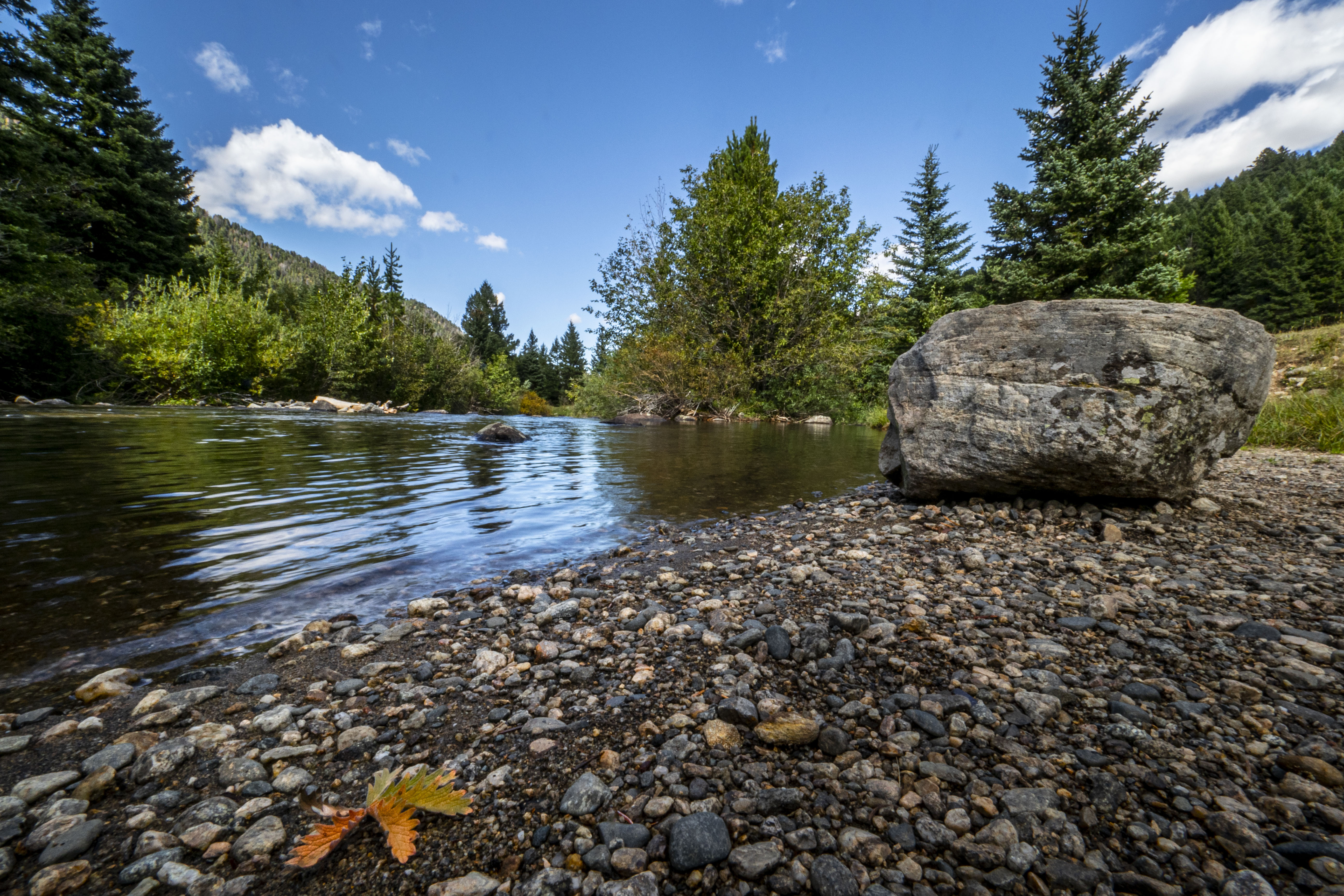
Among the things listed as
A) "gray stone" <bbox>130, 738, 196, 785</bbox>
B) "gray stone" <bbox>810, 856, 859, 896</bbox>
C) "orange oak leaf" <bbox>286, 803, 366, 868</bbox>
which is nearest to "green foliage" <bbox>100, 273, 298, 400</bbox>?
"gray stone" <bbox>130, 738, 196, 785</bbox>

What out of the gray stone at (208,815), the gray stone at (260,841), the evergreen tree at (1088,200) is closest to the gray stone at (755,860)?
the gray stone at (260,841)

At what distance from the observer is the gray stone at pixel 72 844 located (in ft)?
4.17

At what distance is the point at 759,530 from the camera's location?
5020 millimetres

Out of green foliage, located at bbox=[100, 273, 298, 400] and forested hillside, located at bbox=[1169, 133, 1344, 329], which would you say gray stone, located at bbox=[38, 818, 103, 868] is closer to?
green foliage, located at bbox=[100, 273, 298, 400]

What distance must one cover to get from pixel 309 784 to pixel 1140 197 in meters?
24.1

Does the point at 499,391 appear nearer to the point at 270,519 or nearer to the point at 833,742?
the point at 270,519

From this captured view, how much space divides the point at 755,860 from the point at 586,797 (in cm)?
57

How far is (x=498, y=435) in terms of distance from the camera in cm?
1377

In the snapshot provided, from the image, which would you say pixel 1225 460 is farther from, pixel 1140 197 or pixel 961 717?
pixel 1140 197

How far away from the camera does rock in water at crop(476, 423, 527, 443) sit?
Answer: 13.8m

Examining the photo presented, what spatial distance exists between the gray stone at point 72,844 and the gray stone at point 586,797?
1.32 metres

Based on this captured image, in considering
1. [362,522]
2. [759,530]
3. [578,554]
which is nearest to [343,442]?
[362,522]

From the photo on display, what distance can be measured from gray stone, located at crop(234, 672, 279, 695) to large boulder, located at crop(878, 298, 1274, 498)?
5548mm

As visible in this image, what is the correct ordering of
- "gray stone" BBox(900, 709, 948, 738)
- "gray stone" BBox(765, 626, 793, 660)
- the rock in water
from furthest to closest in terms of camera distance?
the rock in water → "gray stone" BBox(765, 626, 793, 660) → "gray stone" BBox(900, 709, 948, 738)
